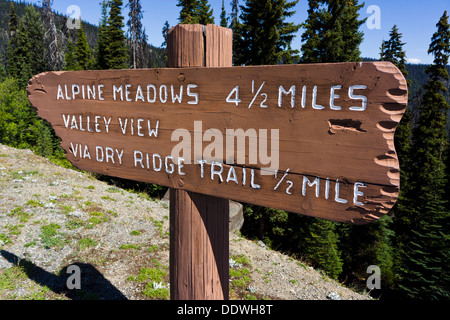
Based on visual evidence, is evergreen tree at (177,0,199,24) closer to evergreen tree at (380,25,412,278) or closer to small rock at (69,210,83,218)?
evergreen tree at (380,25,412,278)

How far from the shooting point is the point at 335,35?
18.2m

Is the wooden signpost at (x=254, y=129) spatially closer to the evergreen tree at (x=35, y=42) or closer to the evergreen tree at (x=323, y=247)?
the evergreen tree at (x=323, y=247)

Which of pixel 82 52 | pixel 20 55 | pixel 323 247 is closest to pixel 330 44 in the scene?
pixel 323 247

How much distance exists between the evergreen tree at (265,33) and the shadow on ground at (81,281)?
1578 cm

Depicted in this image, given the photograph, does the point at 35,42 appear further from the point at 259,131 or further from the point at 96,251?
the point at 259,131

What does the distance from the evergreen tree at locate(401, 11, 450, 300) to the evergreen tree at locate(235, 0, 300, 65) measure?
15.2 m

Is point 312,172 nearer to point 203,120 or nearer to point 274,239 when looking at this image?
point 203,120

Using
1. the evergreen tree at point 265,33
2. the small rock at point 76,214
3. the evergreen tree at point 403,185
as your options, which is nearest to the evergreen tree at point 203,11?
the evergreen tree at point 265,33

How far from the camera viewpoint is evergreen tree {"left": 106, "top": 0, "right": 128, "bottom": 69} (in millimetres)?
31906

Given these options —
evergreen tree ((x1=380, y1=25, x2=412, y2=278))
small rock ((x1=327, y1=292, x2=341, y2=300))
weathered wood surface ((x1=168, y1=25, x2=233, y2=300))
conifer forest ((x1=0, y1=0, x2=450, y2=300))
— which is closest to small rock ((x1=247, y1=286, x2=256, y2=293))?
small rock ((x1=327, y1=292, x2=341, y2=300))

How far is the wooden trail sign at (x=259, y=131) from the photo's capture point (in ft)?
4.09

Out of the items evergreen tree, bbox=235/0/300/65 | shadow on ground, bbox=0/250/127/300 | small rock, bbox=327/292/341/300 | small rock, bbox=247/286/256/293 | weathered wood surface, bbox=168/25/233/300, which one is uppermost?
evergreen tree, bbox=235/0/300/65

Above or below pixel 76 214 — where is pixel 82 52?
above

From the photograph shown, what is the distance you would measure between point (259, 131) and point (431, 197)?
95.4ft
